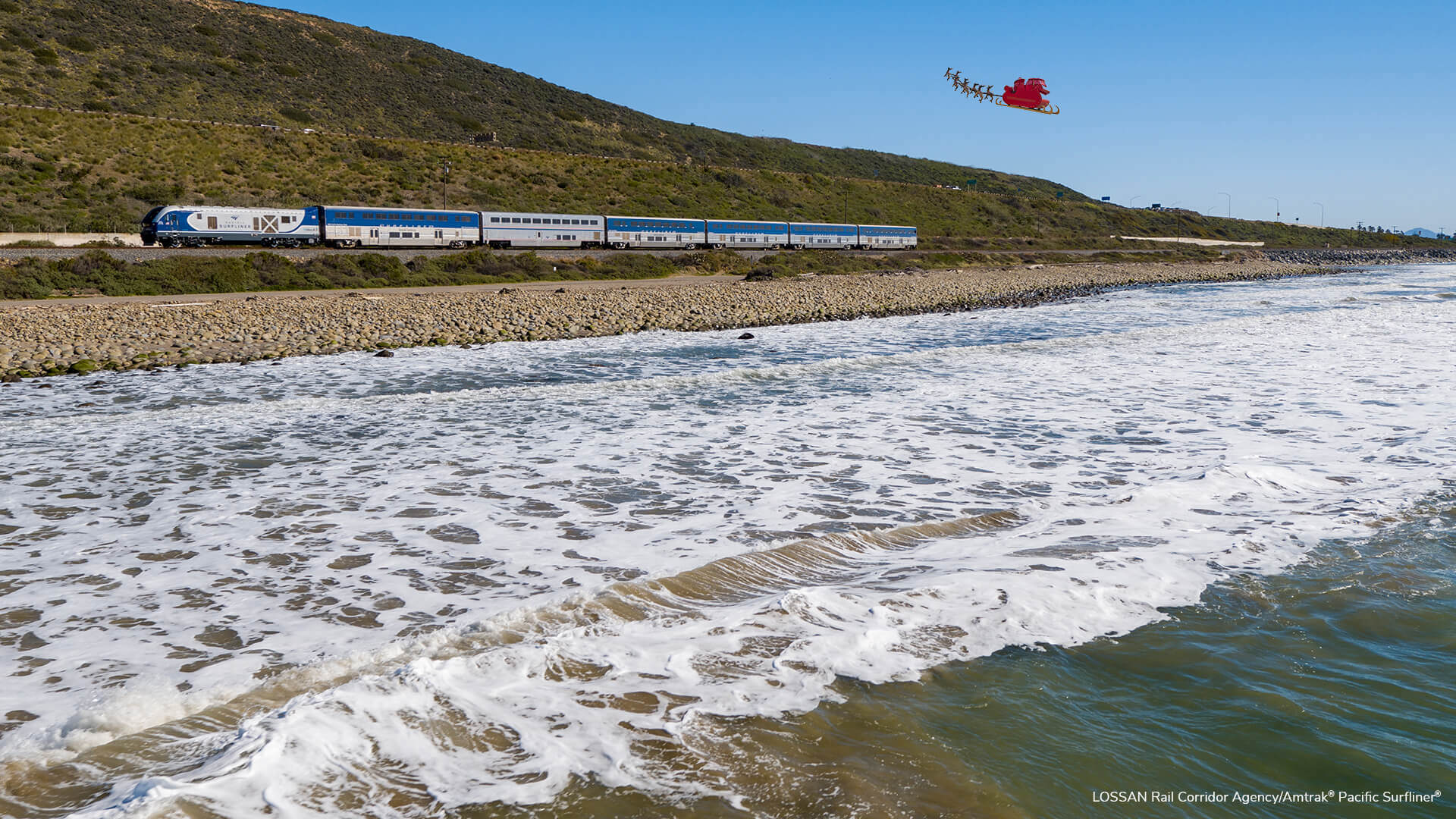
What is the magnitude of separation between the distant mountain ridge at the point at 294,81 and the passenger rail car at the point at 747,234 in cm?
4129

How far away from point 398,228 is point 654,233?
16.1 meters

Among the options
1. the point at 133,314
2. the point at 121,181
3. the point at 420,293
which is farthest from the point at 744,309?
the point at 121,181

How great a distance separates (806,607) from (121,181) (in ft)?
194

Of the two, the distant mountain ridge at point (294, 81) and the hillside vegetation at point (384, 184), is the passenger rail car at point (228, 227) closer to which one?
the hillside vegetation at point (384, 184)

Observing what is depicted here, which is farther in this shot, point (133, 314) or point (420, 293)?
point (420, 293)

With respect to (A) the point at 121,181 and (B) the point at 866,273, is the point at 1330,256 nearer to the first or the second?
(B) the point at 866,273

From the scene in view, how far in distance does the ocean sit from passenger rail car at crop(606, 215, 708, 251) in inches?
1694

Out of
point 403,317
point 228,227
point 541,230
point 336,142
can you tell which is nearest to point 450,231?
point 541,230

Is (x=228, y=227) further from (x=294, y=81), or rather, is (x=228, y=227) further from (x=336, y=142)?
(x=294, y=81)

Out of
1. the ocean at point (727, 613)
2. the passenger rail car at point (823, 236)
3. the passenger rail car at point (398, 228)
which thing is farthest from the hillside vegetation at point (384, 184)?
the ocean at point (727, 613)

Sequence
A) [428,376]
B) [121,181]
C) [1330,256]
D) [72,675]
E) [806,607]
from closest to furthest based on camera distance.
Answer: [72,675]
[806,607]
[428,376]
[121,181]
[1330,256]

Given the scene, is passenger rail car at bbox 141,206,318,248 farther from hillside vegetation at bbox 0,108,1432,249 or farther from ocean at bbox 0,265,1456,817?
ocean at bbox 0,265,1456,817

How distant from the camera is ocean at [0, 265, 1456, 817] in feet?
13.5

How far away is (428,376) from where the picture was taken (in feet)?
57.3
